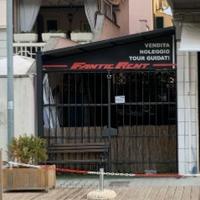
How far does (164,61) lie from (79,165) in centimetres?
324

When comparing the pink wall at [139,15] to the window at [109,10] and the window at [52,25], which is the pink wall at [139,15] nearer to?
the window at [109,10]

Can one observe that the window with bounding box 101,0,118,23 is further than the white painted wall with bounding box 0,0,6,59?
Yes

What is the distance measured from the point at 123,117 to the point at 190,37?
257cm

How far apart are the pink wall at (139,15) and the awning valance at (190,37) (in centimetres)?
1117

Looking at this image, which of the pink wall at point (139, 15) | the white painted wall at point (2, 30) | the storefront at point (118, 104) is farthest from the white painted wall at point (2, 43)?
the pink wall at point (139, 15)

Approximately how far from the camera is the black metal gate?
16578 millimetres

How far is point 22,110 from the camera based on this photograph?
1653cm

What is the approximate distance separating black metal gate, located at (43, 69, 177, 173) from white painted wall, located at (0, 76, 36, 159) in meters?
0.38

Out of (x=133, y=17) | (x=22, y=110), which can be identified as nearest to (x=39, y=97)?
(x=22, y=110)

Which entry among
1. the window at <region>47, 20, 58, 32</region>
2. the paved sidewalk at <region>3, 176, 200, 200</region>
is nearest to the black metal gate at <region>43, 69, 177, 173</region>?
the paved sidewalk at <region>3, 176, 200, 200</region>

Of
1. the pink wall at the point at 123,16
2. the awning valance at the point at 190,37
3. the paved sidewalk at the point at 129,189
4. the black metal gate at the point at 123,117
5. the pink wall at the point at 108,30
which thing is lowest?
the paved sidewalk at the point at 129,189

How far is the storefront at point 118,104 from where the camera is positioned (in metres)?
16.5

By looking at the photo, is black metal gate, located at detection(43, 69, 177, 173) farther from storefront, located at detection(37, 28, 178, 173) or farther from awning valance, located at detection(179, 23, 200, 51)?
awning valance, located at detection(179, 23, 200, 51)

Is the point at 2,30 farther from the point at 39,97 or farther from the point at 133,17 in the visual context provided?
the point at 133,17
